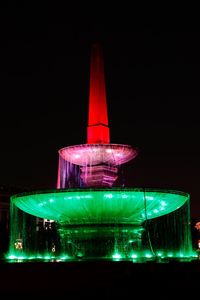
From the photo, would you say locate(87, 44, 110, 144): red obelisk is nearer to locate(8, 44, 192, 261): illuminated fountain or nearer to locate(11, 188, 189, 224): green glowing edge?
locate(8, 44, 192, 261): illuminated fountain

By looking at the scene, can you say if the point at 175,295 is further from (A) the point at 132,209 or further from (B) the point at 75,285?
(A) the point at 132,209

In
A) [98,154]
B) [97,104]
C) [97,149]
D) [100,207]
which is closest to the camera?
[100,207]

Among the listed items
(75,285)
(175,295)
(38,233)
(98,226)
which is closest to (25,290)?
(75,285)

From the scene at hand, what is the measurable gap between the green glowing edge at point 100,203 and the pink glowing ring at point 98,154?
451 cm

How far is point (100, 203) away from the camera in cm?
2155

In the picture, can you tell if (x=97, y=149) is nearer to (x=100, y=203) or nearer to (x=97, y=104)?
(x=97, y=104)

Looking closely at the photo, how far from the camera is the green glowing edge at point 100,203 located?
21047mm

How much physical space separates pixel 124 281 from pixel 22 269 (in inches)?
126

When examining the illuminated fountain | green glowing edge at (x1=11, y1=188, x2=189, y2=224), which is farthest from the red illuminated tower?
green glowing edge at (x1=11, y1=188, x2=189, y2=224)

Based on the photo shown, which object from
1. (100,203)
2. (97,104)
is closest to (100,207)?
(100,203)

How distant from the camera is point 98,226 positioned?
22672 millimetres

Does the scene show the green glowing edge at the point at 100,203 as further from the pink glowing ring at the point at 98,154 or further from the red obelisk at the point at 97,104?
the red obelisk at the point at 97,104

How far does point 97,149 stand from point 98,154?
0.74 metres

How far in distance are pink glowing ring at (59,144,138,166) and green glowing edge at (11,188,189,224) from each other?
14.8ft
